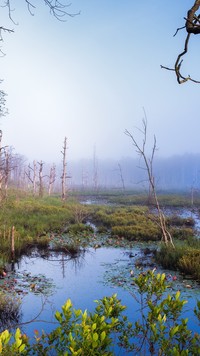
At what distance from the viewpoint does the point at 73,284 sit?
8508mm

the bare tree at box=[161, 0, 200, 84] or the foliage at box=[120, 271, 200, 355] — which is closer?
the bare tree at box=[161, 0, 200, 84]

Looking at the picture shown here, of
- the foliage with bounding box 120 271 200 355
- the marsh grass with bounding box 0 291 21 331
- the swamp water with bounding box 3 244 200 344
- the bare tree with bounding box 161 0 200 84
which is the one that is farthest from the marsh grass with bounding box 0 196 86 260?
the bare tree with bounding box 161 0 200 84

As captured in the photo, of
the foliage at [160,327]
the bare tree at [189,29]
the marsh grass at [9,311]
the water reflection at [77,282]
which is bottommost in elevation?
the water reflection at [77,282]

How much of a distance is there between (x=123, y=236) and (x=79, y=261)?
16.1 ft

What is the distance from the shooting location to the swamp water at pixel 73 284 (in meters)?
6.50

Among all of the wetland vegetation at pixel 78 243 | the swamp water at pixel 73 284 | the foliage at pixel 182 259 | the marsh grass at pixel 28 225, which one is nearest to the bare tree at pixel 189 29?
the wetland vegetation at pixel 78 243

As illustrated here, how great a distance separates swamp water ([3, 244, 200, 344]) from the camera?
21.3 feet

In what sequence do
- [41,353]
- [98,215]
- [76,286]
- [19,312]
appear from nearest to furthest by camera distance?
[41,353], [19,312], [76,286], [98,215]

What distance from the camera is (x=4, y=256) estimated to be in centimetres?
991

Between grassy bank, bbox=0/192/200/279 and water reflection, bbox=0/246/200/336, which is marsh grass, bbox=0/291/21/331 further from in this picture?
grassy bank, bbox=0/192/200/279

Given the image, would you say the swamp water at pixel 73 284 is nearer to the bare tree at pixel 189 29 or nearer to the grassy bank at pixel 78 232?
the grassy bank at pixel 78 232

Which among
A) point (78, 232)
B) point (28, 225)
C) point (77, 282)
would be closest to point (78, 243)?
point (78, 232)

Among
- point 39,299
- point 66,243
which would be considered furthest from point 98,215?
point 39,299

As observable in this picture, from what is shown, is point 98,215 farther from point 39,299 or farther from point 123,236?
point 39,299
